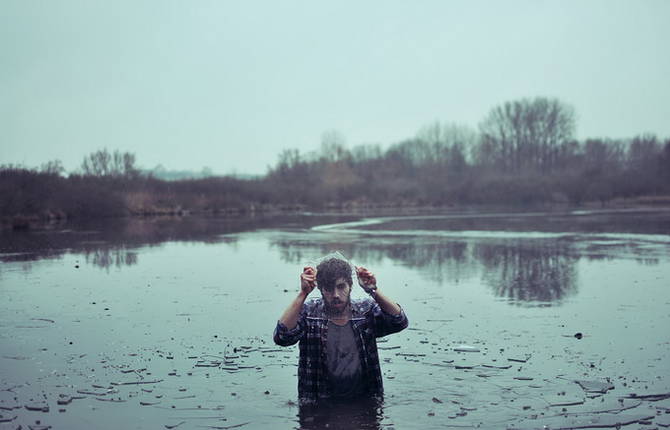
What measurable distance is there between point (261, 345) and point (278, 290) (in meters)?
5.16

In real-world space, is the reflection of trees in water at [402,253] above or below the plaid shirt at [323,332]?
below

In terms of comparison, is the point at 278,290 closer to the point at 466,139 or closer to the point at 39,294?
the point at 39,294

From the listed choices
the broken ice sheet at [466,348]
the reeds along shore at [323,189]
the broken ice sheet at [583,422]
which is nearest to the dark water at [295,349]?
the broken ice sheet at [583,422]

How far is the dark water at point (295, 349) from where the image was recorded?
6.45 metres

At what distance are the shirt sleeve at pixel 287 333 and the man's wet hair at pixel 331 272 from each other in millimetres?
479

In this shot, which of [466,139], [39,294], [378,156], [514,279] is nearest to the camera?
[39,294]

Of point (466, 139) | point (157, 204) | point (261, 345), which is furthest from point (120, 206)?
point (466, 139)

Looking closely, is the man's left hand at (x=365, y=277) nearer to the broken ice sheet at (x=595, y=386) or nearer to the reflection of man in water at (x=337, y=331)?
the reflection of man in water at (x=337, y=331)

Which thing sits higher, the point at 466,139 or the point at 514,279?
the point at 466,139

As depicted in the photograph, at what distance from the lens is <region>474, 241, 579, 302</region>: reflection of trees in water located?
542 inches

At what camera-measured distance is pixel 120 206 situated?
57.7 meters

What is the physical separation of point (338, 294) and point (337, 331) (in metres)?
0.46

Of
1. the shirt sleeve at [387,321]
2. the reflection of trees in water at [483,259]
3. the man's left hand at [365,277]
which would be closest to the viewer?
the man's left hand at [365,277]

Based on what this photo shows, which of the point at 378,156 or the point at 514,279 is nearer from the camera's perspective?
the point at 514,279
